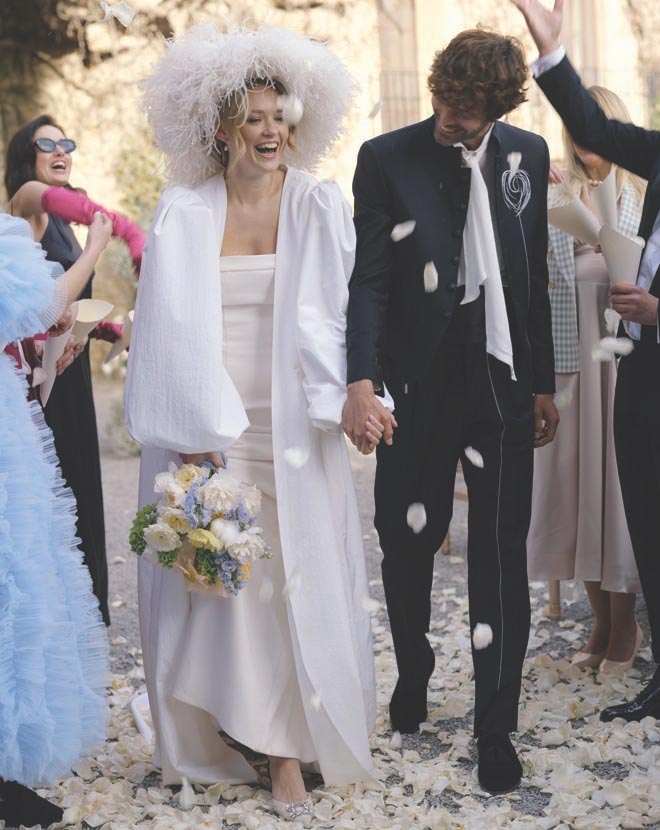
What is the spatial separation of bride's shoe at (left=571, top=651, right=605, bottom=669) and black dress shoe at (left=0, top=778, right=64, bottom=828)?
201 centimetres

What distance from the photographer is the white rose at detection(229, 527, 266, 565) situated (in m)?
2.88

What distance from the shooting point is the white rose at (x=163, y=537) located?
2.91m

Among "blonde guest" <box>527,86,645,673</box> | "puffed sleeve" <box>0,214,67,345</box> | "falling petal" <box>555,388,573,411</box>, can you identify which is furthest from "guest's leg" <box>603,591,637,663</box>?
"puffed sleeve" <box>0,214,67,345</box>

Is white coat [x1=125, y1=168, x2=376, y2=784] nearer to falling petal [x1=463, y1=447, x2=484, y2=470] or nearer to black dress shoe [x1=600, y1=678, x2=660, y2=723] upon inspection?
falling petal [x1=463, y1=447, x2=484, y2=470]

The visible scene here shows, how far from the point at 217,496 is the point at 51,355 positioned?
100 cm

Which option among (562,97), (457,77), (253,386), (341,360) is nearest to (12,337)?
(253,386)

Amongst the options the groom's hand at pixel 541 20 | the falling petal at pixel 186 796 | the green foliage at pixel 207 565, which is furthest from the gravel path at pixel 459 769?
the groom's hand at pixel 541 20

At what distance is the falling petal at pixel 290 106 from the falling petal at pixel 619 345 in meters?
1.24

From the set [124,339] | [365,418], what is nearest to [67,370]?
[124,339]

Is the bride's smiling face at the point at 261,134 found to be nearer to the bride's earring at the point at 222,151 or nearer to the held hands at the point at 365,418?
the bride's earring at the point at 222,151

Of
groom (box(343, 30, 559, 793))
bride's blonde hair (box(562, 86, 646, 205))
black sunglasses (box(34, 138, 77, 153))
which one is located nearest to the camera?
groom (box(343, 30, 559, 793))

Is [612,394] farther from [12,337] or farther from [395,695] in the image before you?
[12,337]

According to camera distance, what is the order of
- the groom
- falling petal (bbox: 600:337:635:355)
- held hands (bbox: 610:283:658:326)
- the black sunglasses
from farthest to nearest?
the black sunglasses → falling petal (bbox: 600:337:635:355) → held hands (bbox: 610:283:658:326) → the groom

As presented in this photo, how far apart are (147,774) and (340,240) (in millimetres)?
1676
